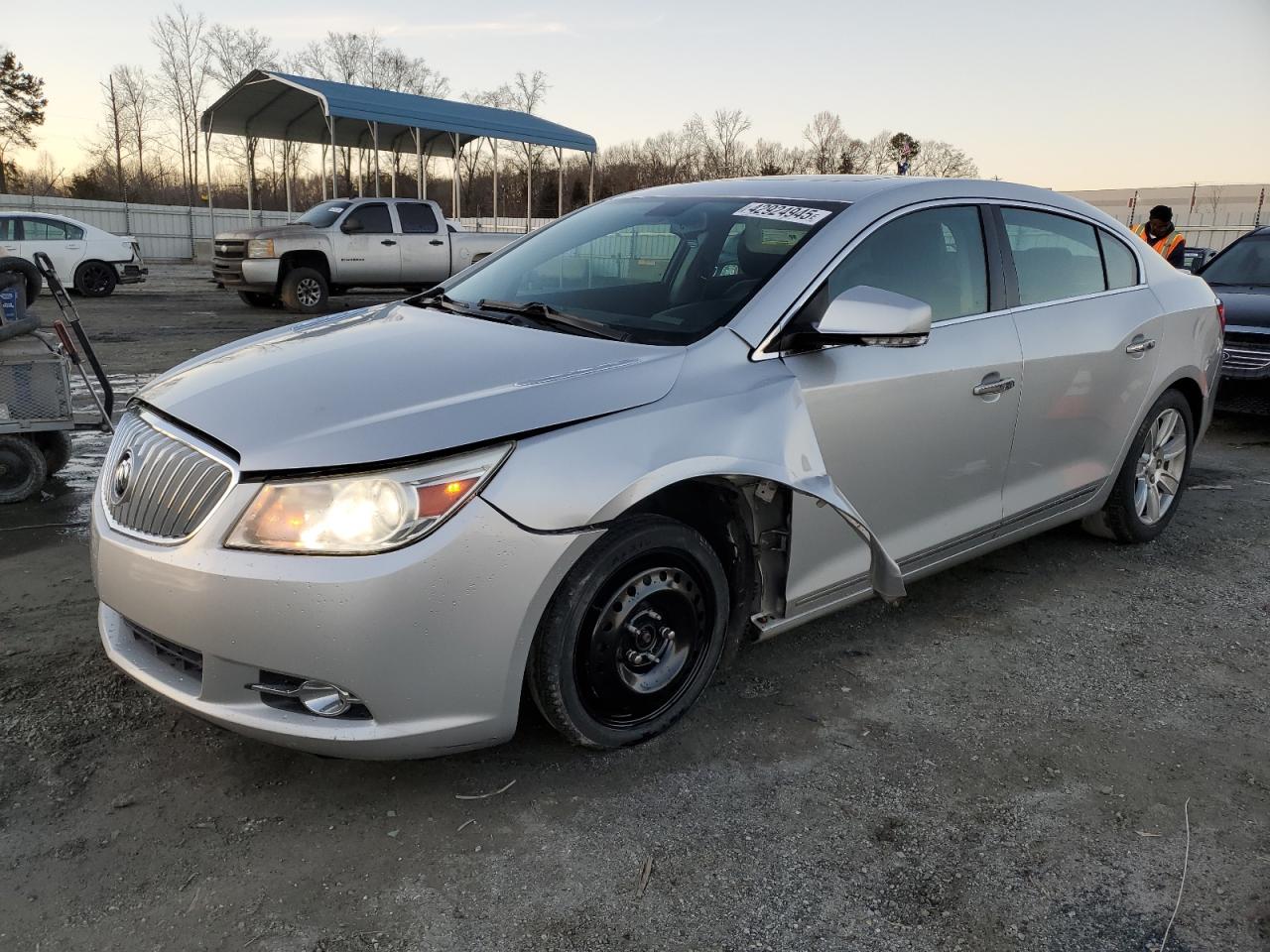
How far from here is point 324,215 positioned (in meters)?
16.1

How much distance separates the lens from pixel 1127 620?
3.94 m

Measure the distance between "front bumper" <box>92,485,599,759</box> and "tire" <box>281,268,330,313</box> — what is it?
556 inches

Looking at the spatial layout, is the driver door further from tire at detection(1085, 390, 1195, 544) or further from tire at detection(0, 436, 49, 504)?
tire at detection(0, 436, 49, 504)

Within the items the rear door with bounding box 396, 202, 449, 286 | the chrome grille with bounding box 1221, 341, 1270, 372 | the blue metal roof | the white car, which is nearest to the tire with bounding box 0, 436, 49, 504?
the chrome grille with bounding box 1221, 341, 1270, 372

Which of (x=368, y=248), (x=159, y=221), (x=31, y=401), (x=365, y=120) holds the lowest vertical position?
(x=31, y=401)

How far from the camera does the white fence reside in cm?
3092

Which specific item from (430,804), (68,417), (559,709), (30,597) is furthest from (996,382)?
(68,417)

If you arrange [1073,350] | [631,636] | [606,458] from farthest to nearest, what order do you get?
[1073,350] < [631,636] < [606,458]

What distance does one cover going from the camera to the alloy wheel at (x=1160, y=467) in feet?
15.2

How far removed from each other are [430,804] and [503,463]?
0.98 metres

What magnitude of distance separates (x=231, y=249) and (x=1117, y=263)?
14.6 meters

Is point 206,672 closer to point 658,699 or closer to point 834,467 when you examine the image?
point 658,699

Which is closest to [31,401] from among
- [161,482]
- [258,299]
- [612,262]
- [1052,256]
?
[161,482]

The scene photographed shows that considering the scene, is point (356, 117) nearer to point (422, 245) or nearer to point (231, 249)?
point (422, 245)
